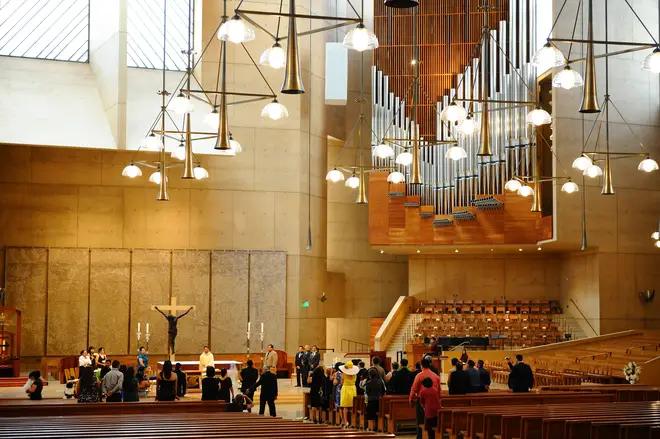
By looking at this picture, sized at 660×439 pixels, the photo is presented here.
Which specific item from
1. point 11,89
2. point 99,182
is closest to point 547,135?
point 99,182

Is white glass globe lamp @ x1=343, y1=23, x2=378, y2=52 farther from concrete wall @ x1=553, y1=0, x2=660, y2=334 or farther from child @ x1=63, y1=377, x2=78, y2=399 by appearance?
concrete wall @ x1=553, y1=0, x2=660, y2=334

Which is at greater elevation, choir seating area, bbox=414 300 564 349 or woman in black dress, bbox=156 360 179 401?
choir seating area, bbox=414 300 564 349

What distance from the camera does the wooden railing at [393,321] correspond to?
2983cm

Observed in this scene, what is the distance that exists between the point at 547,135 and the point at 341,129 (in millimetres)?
6825

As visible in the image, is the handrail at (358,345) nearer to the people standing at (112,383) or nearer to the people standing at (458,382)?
the people standing at (458,382)

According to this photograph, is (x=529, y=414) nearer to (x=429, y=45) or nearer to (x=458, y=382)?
(x=458, y=382)

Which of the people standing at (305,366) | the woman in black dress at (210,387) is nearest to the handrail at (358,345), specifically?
the people standing at (305,366)

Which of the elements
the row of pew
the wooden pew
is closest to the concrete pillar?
the row of pew

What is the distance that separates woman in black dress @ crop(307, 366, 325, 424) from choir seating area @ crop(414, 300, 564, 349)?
12296 millimetres

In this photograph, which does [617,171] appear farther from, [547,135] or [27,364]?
[27,364]

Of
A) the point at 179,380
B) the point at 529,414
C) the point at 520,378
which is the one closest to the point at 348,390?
the point at 520,378

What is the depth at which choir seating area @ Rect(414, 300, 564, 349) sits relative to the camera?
29062 millimetres

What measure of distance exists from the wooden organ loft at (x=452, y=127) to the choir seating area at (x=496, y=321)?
2902mm

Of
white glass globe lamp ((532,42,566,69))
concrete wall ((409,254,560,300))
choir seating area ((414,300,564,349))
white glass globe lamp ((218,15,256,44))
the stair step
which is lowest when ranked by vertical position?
choir seating area ((414,300,564,349))
